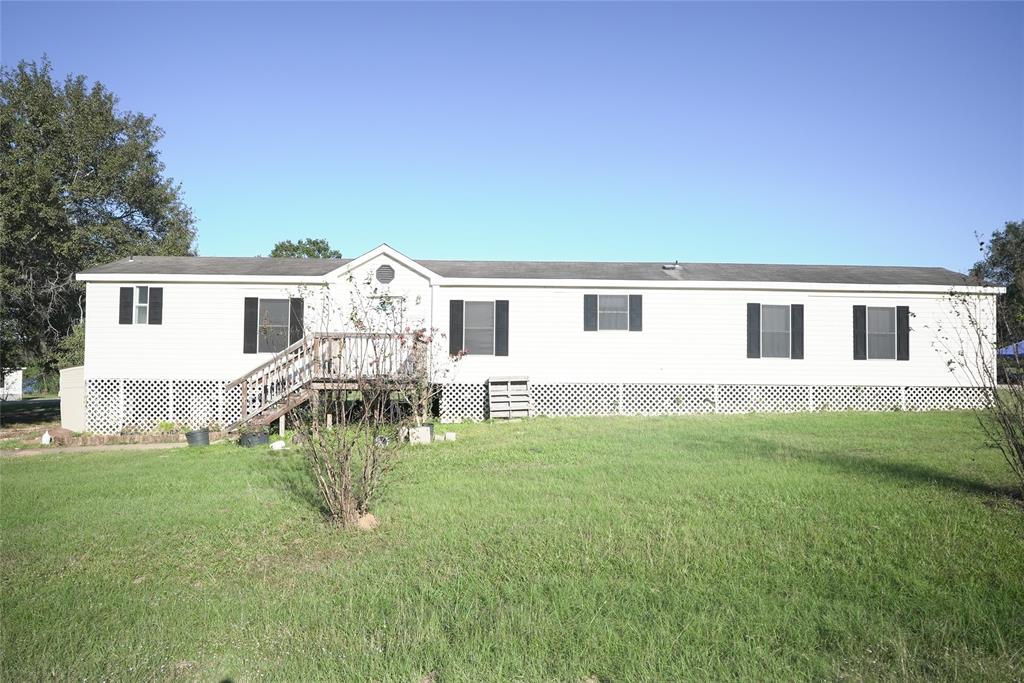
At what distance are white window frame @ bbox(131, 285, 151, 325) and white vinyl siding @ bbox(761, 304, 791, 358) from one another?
49.9 ft

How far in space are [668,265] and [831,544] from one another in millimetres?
13837

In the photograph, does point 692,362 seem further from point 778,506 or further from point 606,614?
point 606,614

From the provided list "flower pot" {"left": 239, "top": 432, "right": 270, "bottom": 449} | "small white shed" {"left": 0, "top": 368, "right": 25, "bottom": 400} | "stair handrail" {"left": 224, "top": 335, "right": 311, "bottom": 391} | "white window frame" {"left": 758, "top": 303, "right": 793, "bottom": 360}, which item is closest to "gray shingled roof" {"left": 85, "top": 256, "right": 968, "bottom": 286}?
"white window frame" {"left": 758, "top": 303, "right": 793, "bottom": 360}

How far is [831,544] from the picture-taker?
5.52 metres

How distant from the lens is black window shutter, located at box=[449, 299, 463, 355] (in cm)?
1673

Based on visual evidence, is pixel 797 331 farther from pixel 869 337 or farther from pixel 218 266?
pixel 218 266

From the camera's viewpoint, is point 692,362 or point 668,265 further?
point 668,265

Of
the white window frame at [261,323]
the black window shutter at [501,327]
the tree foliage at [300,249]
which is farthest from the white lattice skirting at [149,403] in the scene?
the tree foliage at [300,249]

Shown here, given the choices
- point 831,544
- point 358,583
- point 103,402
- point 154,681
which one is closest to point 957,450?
point 831,544

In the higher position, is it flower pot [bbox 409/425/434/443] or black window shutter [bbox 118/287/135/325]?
black window shutter [bbox 118/287/135/325]

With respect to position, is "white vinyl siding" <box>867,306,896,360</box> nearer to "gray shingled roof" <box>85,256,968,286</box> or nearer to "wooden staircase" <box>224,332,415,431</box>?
"gray shingled roof" <box>85,256,968,286</box>

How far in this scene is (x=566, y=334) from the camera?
55.8ft

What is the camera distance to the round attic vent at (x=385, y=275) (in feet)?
53.7

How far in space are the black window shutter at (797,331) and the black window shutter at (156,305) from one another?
51.2 ft
